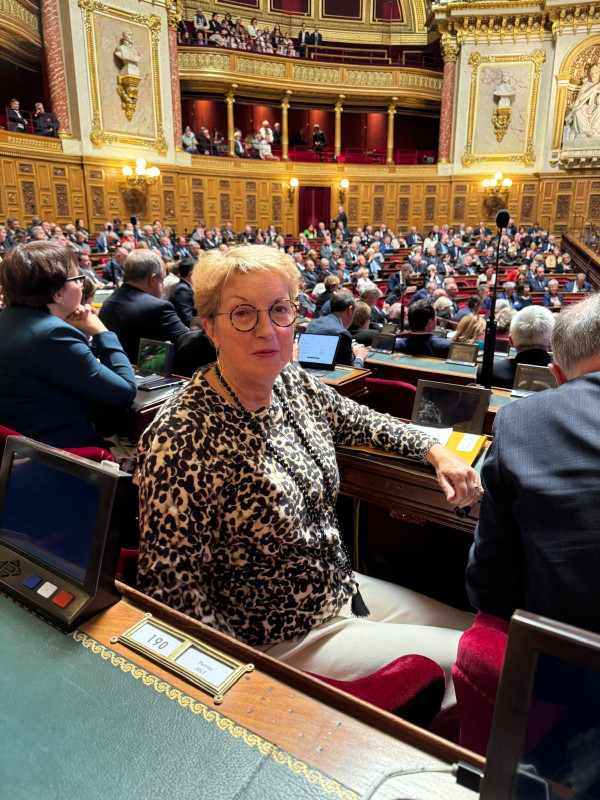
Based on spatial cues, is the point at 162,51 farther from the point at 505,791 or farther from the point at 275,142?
the point at 505,791

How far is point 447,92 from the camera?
1605 cm

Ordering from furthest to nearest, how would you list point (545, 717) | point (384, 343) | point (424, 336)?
point (384, 343)
point (424, 336)
point (545, 717)

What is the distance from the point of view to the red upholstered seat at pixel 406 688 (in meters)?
1.02

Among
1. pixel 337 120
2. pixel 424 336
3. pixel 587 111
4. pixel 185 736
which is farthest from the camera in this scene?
pixel 337 120

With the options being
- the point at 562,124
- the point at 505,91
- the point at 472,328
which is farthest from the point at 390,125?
the point at 472,328

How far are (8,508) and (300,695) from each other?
72cm

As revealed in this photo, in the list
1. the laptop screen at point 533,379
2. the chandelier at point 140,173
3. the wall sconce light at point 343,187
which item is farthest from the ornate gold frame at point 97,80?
the laptop screen at point 533,379

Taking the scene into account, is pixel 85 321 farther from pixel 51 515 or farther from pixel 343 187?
pixel 343 187

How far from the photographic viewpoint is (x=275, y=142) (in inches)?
704

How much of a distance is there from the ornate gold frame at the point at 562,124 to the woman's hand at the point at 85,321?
16.9 metres

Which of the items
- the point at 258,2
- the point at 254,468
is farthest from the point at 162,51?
the point at 254,468

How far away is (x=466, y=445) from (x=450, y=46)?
17.8 m

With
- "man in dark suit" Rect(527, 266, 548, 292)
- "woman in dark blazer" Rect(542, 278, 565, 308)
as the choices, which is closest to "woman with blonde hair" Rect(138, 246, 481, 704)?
"woman in dark blazer" Rect(542, 278, 565, 308)

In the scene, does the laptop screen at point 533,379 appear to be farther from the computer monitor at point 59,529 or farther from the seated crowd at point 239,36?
the seated crowd at point 239,36
